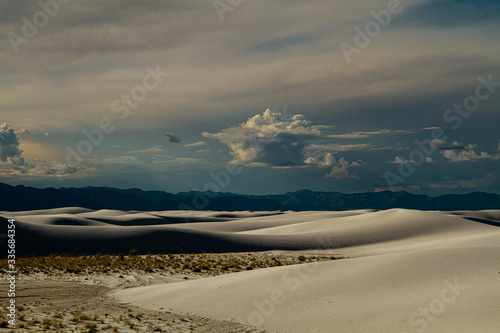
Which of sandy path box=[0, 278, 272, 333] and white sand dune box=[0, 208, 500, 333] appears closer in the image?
white sand dune box=[0, 208, 500, 333]

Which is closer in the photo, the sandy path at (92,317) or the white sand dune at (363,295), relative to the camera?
the white sand dune at (363,295)

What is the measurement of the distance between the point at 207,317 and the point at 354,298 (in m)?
5.13

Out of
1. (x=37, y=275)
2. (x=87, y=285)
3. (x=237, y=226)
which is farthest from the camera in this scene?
(x=237, y=226)

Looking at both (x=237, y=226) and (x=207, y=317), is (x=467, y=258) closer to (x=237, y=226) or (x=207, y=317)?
(x=207, y=317)

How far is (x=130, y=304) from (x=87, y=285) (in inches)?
262

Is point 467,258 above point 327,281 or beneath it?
above

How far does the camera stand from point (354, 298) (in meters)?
13.4

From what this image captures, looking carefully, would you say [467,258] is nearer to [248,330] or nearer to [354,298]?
[354,298]

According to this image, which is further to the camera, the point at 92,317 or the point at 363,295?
the point at 363,295

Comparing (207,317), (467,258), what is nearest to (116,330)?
(207,317)

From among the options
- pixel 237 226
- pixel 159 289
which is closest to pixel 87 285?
pixel 159 289

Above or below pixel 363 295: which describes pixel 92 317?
below

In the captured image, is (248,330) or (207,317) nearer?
(248,330)

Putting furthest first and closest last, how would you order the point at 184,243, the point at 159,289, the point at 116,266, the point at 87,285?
the point at 184,243 < the point at 116,266 < the point at 87,285 < the point at 159,289
